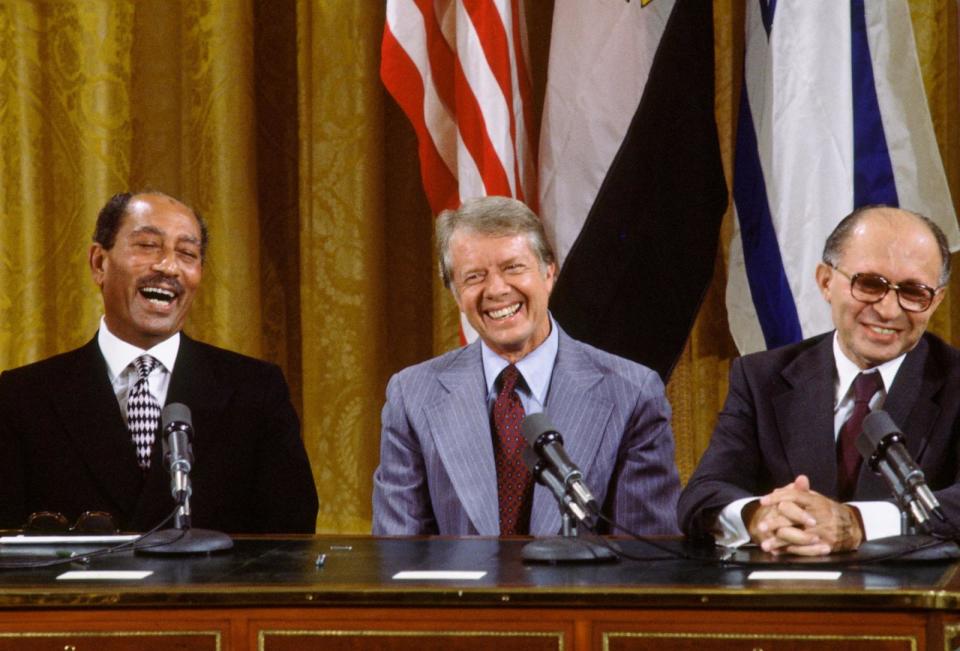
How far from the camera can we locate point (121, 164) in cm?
477

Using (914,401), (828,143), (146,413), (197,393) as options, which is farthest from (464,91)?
(914,401)

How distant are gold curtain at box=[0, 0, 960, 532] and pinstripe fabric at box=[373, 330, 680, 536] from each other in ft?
4.02

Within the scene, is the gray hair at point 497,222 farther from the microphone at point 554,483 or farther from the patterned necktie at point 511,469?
the microphone at point 554,483

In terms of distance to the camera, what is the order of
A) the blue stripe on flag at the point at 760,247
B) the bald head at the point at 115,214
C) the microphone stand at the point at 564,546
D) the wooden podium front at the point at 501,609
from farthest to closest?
the blue stripe on flag at the point at 760,247
the bald head at the point at 115,214
the microphone stand at the point at 564,546
the wooden podium front at the point at 501,609

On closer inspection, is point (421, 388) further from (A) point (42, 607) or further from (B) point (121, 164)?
(B) point (121, 164)

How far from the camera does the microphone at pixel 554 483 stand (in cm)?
239

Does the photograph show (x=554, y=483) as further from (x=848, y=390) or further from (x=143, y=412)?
(x=143, y=412)

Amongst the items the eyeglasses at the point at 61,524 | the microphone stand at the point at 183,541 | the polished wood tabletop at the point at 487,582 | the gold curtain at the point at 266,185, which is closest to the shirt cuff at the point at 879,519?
the polished wood tabletop at the point at 487,582

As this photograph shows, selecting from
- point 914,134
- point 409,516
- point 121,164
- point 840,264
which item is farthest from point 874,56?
point 121,164

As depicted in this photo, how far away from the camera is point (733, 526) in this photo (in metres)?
2.71

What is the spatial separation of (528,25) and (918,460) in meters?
2.30

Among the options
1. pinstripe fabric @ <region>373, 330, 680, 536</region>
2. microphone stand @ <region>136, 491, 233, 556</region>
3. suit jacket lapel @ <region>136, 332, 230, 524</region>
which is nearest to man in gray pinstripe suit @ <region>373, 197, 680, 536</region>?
pinstripe fabric @ <region>373, 330, 680, 536</region>

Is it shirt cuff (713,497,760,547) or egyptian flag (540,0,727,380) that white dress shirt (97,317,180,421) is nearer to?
egyptian flag (540,0,727,380)

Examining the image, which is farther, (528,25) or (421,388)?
(528,25)
